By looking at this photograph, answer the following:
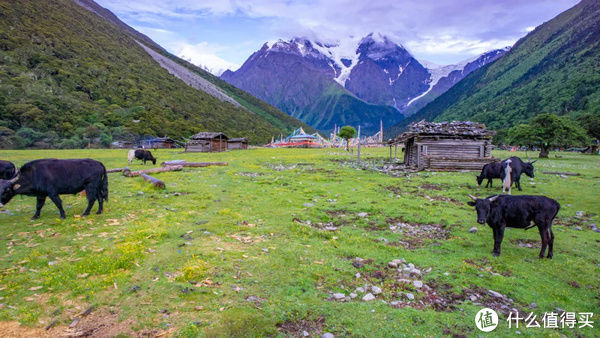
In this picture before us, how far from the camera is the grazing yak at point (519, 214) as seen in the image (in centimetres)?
736

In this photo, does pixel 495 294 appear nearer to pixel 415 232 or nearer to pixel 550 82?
pixel 415 232

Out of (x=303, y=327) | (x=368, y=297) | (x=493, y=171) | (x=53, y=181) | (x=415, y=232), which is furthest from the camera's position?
(x=493, y=171)

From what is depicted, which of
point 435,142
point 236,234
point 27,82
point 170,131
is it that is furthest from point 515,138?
point 27,82

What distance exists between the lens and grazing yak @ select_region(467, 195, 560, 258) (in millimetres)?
7363

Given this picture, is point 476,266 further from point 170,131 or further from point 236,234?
point 170,131

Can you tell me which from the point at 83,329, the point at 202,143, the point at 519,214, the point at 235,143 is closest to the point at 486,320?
the point at 519,214

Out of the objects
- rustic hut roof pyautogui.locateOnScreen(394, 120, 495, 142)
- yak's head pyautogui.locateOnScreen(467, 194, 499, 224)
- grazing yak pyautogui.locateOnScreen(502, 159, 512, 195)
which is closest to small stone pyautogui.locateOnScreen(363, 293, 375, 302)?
yak's head pyautogui.locateOnScreen(467, 194, 499, 224)

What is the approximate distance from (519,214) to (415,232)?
9.73ft

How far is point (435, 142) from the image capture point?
28.4 metres

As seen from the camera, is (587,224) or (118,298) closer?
(118,298)

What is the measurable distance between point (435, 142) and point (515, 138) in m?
23.3

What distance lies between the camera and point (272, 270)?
611 centimetres

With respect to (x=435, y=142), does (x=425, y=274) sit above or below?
below

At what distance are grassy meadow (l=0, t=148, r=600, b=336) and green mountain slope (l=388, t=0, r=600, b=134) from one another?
118429 millimetres
